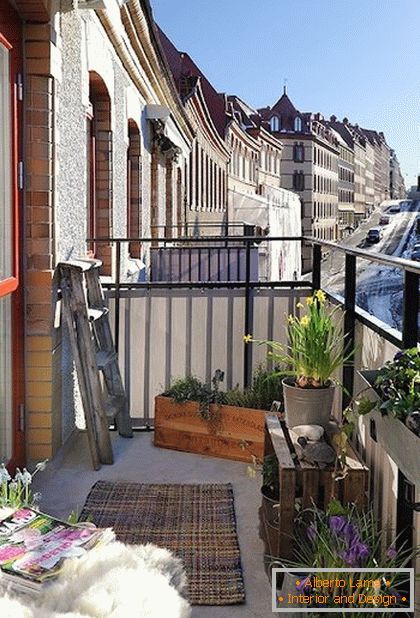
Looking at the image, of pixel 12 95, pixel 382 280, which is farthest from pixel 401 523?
pixel 12 95

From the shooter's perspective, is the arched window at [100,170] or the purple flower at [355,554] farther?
the arched window at [100,170]

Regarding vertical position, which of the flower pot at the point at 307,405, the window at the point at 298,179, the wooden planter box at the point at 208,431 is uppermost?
the window at the point at 298,179

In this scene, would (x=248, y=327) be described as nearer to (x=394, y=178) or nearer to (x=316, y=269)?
(x=316, y=269)

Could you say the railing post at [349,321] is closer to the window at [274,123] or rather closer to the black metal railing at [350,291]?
the black metal railing at [350,291]

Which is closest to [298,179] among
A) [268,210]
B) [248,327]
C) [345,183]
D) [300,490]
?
[345,183]

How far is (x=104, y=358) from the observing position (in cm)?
511

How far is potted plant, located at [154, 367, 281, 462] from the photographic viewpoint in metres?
4.85

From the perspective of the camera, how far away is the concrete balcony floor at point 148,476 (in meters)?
3.71

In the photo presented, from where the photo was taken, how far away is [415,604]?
2641mm

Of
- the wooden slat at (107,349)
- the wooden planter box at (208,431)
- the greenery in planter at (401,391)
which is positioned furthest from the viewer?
the wooden slat at (107,349)

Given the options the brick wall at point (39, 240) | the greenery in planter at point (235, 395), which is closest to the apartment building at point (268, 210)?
the greenery in planter at point (235, 395)

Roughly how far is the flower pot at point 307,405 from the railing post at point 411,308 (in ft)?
3.30

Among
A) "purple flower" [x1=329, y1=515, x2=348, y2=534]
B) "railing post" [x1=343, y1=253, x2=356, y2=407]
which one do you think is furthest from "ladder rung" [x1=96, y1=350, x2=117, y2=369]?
"purple flower" [x1=329, y1=515, x2=348, y2=534]

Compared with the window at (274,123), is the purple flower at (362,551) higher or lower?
lower
